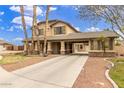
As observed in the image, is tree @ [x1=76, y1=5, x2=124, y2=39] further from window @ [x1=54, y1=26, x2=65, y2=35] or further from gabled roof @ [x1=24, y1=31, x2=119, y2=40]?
window @ [x1=54, y1=26, x2=65, y2=35]

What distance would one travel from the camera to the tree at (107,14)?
1225 centimetres

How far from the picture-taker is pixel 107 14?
501 inches

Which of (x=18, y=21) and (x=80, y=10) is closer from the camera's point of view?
(x=80, y=10)

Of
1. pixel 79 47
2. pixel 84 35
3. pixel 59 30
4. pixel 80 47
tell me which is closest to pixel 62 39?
pixel 59 30

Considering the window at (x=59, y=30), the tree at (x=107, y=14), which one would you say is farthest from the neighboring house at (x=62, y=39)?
the tree at (x=107, y=14)

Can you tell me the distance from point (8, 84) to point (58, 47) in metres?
16.6

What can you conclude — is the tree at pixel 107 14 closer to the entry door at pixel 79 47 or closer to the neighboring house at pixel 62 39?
the neighboring house at pixel 62 39

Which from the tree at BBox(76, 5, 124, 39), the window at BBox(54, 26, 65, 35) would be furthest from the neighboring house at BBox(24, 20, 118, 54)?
the tree at BBox(76, 5, 124, 39)

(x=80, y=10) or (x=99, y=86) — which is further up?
(x=80, y=10)

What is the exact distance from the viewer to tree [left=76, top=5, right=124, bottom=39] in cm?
1225

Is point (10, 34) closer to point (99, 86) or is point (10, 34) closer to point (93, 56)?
point (99, 86)

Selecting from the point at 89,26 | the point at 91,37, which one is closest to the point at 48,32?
the point at 91,37

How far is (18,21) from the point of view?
61.5 feet

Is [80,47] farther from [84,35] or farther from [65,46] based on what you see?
[84,35]
